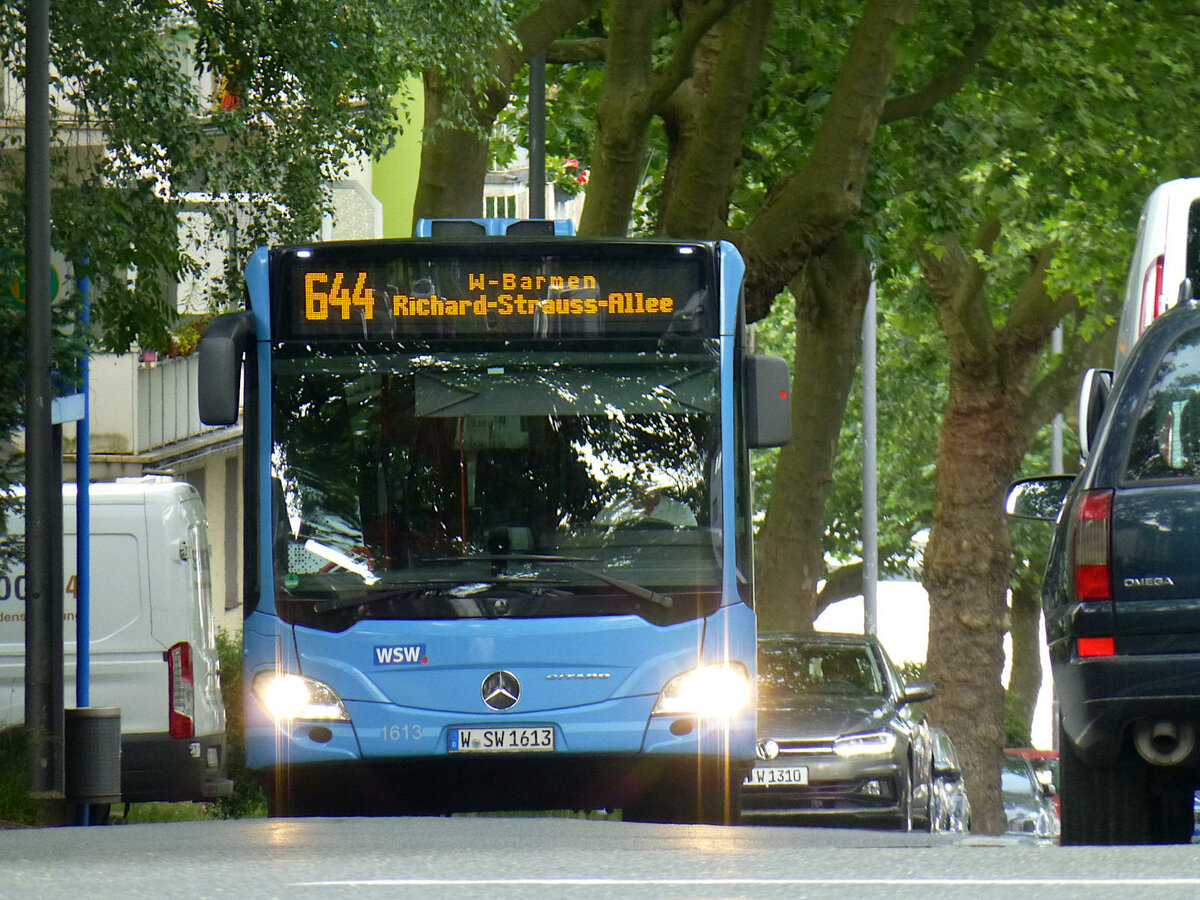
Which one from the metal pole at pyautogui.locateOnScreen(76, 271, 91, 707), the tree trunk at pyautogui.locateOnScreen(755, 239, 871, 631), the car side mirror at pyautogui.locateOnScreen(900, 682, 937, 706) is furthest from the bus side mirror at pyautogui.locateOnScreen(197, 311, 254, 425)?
the tree trunk at pyautogui.locateOnScreen(755, 239, 871, 631)

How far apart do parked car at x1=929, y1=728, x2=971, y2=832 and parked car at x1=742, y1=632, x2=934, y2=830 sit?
0.86 m

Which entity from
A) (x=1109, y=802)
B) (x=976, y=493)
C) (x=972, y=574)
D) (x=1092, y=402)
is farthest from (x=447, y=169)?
(x=976, y=493)

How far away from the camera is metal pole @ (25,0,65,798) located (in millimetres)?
11844

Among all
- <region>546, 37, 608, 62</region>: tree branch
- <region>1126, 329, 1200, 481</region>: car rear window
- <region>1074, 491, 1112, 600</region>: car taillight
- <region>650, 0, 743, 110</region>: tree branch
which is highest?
<region>546, 37, 608, 62</region>: tree branch

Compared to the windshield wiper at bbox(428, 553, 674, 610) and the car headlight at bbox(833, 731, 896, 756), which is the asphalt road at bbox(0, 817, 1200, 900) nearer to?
the windshield wiper at bbox(428, 553, 674, 610)

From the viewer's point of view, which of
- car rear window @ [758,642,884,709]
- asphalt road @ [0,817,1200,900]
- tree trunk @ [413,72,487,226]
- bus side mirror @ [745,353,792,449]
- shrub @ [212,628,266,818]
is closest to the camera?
asphalt road @ [0,817,1200,900]

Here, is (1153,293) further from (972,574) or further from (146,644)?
(972,574)

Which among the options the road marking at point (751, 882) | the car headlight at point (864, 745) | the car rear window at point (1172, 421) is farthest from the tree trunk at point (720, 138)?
the road marking at point (751, 882)

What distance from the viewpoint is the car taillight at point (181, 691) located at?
15547mm

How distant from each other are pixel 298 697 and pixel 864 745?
544cm

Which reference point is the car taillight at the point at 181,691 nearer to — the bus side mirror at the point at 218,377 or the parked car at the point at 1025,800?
the bus side mirror at the point at 218,377

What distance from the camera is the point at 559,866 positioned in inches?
256

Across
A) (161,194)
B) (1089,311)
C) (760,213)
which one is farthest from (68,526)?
(1089,311)

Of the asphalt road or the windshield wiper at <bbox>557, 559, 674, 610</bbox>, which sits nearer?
the asphalt road
